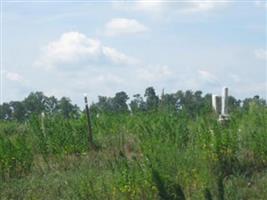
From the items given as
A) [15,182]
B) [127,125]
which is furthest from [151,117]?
[15,182]

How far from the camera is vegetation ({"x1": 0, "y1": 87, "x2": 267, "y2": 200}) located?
9.62 m

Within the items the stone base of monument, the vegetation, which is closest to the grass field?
the vegetation

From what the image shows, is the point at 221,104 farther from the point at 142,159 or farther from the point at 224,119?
the point at 142,159

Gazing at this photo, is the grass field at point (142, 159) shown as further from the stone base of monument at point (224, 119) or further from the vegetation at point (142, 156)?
the stone base of monument at point (224, 119)

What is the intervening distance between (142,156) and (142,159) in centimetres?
48

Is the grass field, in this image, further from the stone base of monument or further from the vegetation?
the stone base of monument

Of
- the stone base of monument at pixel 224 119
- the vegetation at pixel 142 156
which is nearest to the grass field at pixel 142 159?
the vegetation at pixel 142 156

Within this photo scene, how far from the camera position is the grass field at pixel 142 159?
9602 millimetres

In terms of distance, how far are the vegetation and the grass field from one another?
2 cm

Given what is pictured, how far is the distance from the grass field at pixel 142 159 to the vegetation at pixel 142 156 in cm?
2

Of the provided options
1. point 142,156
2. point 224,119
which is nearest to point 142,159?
point 142,156

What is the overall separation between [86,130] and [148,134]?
2506 millimetres

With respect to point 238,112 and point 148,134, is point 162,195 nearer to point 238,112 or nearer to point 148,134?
point 148,134

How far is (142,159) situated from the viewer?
409 inches
